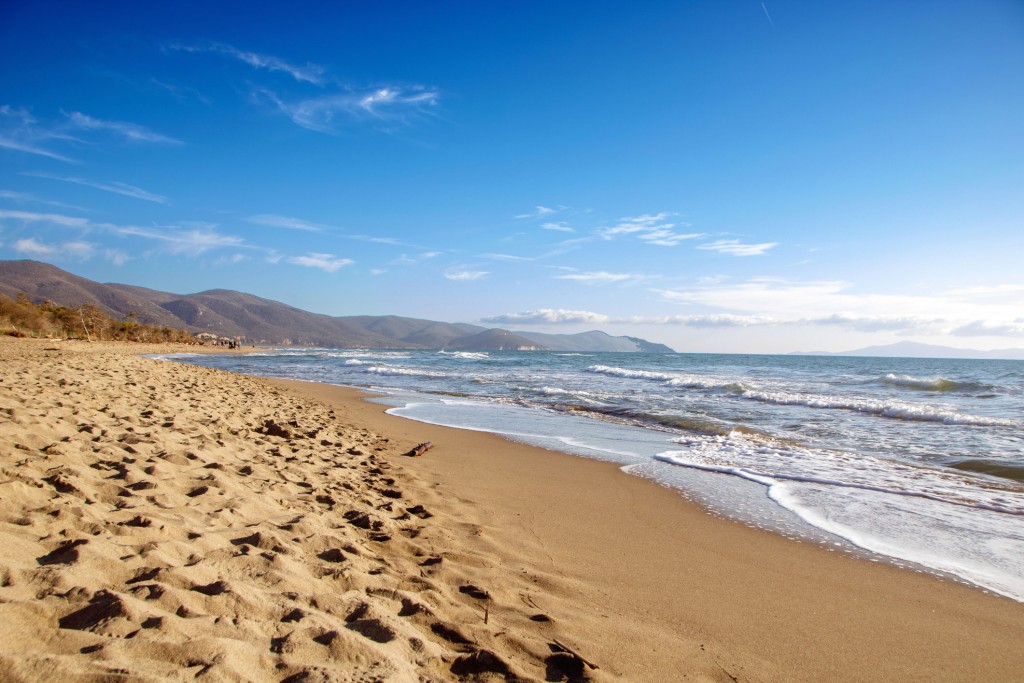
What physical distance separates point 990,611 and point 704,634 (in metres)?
1.95

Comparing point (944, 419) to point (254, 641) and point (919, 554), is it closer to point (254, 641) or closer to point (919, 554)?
point (919, 554)

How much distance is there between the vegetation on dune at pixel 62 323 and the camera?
3819 centimetres

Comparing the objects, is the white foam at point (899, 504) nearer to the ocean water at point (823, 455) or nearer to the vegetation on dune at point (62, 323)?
the ocean water at point (823, 455)

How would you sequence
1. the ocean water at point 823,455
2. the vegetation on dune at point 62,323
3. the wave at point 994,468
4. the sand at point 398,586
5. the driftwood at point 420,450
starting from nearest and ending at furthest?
the sand at point 398,586, the ocean water at point 823,455, the wave at point 994,468, the driftwood at point 420,450, the vegetation on dune at point 62,323

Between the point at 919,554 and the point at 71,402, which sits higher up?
the point at 71,402

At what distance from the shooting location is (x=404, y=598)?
9.00 feet

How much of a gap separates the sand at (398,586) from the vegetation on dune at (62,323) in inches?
1636

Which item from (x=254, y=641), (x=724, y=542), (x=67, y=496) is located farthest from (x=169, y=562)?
(x=724, y=542)

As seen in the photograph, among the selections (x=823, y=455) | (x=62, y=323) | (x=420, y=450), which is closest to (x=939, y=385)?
(x=823, y=455)

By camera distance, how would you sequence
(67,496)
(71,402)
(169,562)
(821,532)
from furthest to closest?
(71,402) → (821,532) → (67,496) → (169,562)

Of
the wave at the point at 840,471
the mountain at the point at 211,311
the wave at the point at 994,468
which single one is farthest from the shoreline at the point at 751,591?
the mountain at the point at 211,311

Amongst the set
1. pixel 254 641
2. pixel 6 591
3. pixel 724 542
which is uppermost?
pixel 6 591

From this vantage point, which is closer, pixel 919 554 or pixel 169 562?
pixel 169 562

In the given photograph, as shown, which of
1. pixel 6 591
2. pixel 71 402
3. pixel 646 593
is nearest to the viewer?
pixel 6 591
